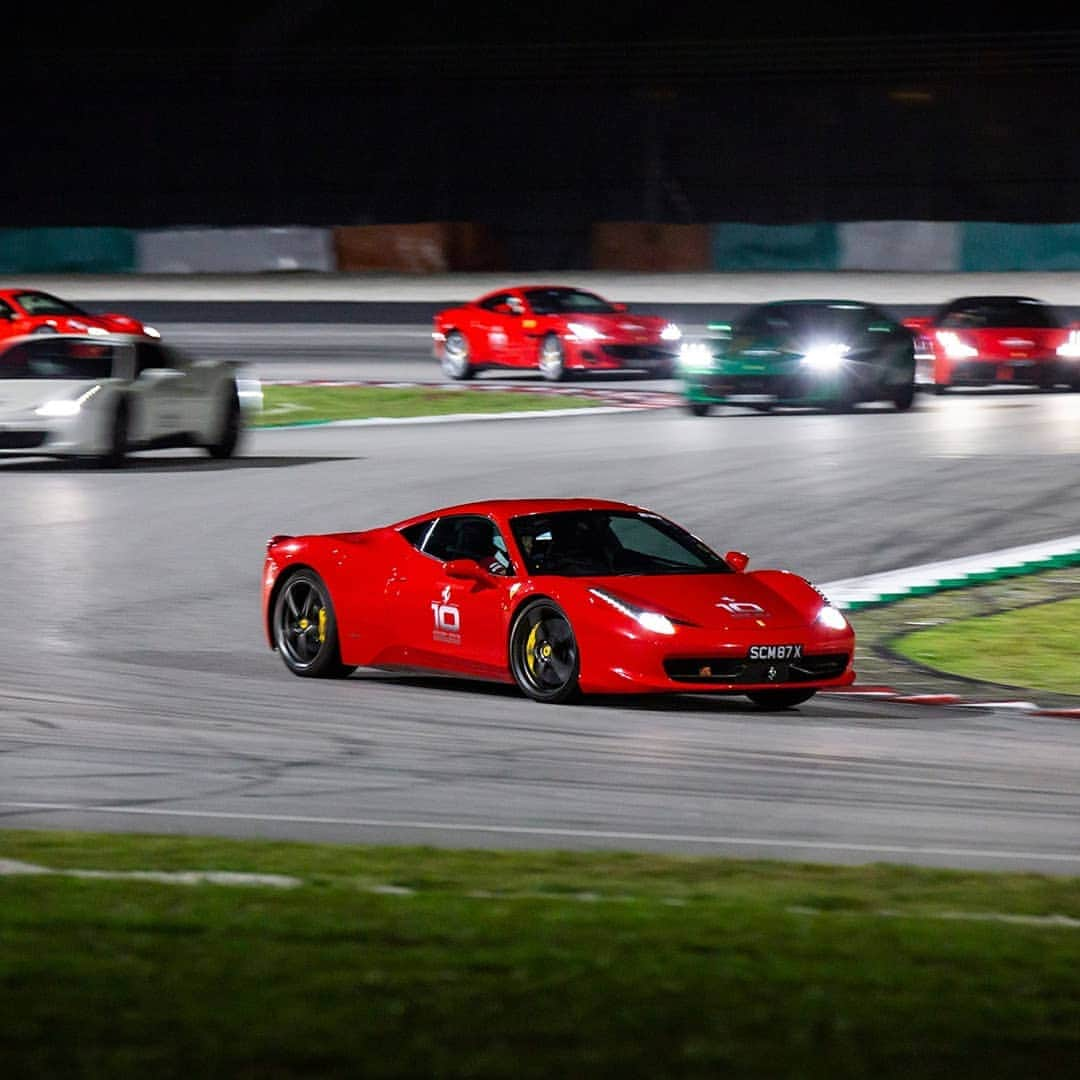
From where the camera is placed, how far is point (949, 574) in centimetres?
1623

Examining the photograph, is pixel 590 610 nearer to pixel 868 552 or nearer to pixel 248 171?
pixel 868 552

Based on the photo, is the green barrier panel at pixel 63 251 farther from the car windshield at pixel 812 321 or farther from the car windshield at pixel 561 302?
the car windshield at pixel 812 321

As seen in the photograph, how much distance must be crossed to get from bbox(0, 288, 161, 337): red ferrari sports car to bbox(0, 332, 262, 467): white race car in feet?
33.0

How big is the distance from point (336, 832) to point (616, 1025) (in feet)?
10.9

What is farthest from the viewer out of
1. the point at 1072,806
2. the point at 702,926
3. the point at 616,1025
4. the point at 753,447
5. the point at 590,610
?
the point at 753,447

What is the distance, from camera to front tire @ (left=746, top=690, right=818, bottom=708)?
11.7 m

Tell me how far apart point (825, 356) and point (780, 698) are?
1610 cm

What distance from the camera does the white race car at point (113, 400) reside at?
70.7ft

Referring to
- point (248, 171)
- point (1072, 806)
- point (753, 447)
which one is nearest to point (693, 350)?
point (753, 447)

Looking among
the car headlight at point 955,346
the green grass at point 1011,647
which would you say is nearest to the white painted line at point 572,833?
the green grass at point 1011,647

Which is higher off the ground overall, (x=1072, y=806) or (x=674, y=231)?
(x=674, y=231)

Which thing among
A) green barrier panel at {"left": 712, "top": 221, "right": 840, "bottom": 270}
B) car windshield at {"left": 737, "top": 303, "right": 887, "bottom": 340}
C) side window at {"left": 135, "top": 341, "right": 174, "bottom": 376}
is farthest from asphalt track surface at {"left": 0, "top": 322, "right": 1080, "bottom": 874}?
green barrier panel at {"left": 712, "top": 221, "right": 840, "bottom": 270}

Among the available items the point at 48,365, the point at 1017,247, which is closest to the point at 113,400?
the point at 48,365

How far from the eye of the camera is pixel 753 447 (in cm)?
2395
